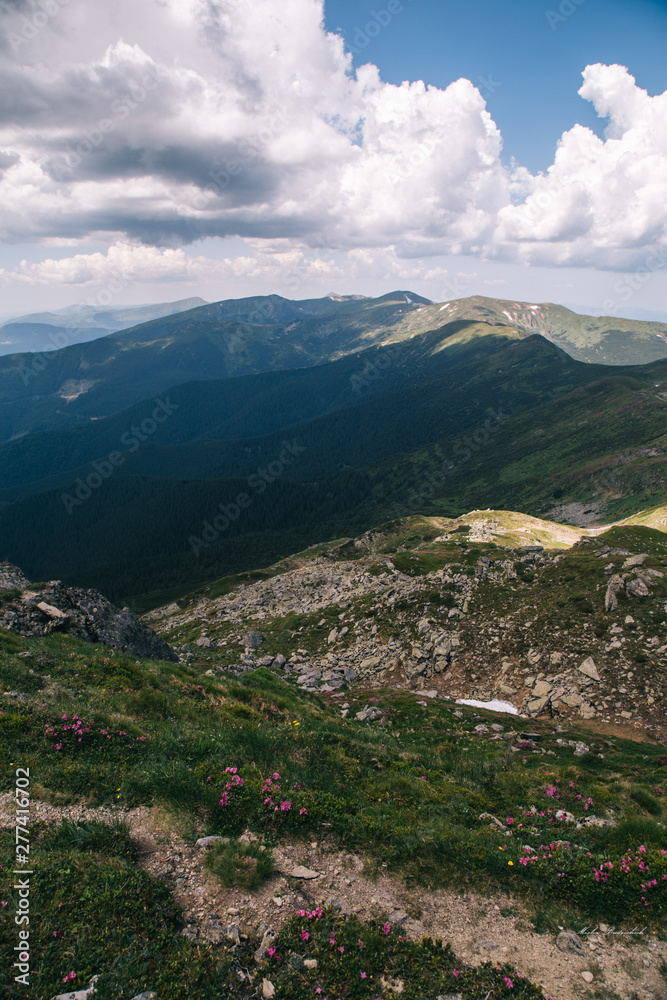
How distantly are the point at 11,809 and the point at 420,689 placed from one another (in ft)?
98.0

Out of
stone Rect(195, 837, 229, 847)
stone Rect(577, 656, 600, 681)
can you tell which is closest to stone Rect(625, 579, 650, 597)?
stone Rect(577, 656, 600, 681)

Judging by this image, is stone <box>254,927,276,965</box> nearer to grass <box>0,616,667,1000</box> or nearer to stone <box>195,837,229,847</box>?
grass <box>0,616,667,1000</box>

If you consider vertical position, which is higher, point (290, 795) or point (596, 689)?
point (290, 795)

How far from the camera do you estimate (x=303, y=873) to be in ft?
34.3

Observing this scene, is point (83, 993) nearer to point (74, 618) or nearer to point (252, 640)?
point (74, 618)

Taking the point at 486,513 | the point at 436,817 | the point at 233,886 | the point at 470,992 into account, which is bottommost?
the point at 486,513

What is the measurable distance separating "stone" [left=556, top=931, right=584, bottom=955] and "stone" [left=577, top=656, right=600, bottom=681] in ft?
77.3

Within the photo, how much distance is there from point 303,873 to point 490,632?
30022 millimetres

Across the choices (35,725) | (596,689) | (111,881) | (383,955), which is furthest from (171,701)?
(596,689)

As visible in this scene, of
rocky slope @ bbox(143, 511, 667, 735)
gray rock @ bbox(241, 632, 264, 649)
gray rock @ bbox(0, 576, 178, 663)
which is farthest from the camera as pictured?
gray rock @ bbox(241, 632, 264, 649)

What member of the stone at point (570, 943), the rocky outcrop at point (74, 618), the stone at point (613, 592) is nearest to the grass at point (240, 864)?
the stone at point (570, 943)

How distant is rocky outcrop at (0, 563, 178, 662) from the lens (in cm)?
2431

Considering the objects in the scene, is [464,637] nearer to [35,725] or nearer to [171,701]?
[171,701]

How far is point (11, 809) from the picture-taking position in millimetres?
10180
